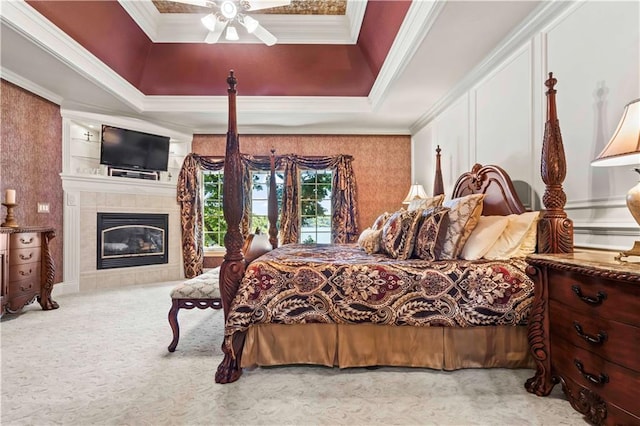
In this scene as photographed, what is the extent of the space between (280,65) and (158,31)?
63.0 inches

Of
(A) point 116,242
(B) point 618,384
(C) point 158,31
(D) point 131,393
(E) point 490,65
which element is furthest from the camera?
(A) point 116,242

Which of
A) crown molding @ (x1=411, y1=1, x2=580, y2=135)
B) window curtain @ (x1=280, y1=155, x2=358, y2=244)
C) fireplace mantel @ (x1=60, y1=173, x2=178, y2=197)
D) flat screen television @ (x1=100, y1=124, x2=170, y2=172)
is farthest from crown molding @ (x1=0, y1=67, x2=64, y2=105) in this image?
crown molding @ (x1=411, y1=1, x2=580, y2=135)

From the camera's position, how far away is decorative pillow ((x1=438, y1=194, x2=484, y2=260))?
2205 mm

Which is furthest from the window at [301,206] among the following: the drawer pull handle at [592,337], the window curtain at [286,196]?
the drawer pull handle at [592,337]

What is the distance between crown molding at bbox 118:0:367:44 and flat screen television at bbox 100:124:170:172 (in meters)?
1.48

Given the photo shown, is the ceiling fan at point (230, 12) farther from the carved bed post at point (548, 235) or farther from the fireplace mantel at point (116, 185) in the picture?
the fireplace mantel at point (116, 185)

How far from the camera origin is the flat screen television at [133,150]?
15.0 feet

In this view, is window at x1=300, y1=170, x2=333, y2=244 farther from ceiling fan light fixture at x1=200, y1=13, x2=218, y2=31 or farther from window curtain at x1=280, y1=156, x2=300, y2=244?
ceiling fan light fixture at x1=200, y1=13, x2=218, y2=31

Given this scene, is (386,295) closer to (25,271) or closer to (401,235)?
(401,235)

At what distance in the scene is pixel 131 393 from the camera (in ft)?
5.65

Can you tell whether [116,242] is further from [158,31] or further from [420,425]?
[420,425]

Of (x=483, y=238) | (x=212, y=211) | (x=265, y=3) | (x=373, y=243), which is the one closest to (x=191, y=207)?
(x=212, y=211)

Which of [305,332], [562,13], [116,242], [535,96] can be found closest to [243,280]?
[305,332]

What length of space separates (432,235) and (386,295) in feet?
2.05
